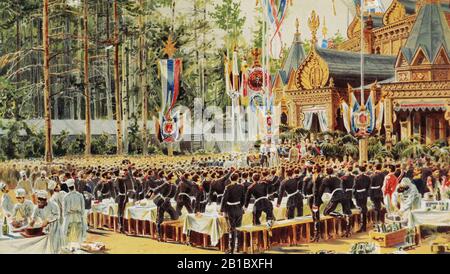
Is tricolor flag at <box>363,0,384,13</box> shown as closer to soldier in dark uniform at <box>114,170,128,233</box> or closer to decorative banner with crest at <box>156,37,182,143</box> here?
decorative banner with crest at <box>156,37,182,143</box>

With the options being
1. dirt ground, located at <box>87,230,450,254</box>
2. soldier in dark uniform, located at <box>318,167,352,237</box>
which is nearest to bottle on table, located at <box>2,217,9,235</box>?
dirt ground, located at <box>87,230,450,254</box>

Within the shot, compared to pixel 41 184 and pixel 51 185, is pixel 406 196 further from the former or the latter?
pixel 41 184

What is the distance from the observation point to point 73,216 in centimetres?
1059

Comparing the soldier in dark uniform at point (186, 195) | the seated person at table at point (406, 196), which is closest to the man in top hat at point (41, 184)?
the soldier in dark uniform at point (186, 195)

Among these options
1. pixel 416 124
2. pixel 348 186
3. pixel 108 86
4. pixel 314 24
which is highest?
pixel 314 24

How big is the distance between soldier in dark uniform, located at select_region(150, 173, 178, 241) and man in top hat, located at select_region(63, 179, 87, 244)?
1147 millimetres

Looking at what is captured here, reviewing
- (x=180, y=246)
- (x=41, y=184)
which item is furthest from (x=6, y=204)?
(x=180, y=246)

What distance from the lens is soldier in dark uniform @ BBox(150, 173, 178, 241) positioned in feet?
34.9

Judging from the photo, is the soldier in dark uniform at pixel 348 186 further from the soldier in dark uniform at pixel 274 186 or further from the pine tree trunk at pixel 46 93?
the pine tree trunk at pixel 46 93

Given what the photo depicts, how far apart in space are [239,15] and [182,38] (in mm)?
1025

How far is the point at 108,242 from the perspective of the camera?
10.8 m

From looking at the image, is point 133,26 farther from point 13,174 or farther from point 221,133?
point 13,174

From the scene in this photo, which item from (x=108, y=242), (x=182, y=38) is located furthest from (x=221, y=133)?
(x=108, y=242)

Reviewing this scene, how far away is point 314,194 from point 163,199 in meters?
2.40
